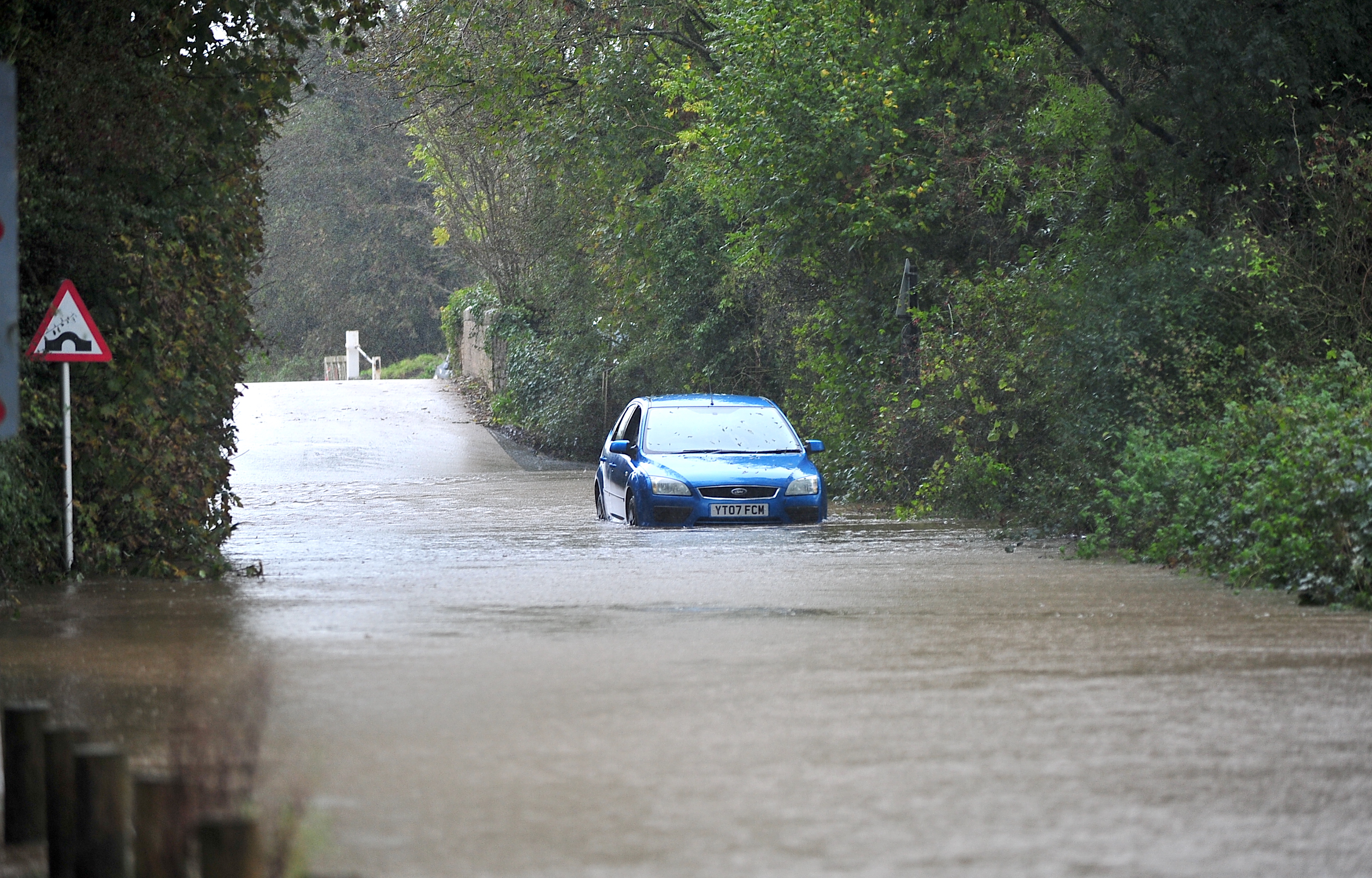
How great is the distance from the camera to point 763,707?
8.02 meters

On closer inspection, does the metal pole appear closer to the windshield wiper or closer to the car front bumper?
the car front bumper

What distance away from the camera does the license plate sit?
61.6 feet

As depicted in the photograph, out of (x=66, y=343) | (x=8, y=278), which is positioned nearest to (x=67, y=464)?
(x=66, y=343)

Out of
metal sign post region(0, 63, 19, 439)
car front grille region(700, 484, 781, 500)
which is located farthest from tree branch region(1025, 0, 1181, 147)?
metal sign post region(0, 63, 19, 439)

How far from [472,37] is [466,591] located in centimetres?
2161

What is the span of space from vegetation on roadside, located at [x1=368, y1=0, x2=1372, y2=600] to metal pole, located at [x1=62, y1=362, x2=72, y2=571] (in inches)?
339

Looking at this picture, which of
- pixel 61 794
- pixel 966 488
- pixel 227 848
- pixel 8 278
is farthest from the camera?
pixel 966 488

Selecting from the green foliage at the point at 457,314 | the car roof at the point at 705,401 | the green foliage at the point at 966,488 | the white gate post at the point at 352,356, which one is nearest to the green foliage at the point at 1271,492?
the green foliage at the point at 966,488

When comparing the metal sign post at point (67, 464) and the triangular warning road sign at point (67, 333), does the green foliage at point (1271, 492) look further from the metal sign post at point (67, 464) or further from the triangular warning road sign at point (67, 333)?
the metal sign post at point (67, 464)

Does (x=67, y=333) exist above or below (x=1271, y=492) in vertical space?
above

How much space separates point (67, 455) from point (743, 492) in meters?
7.21

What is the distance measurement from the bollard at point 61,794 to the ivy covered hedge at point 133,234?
28.5 feet

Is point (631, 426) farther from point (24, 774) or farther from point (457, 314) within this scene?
point (457, 314)

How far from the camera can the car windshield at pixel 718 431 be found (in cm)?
2005
